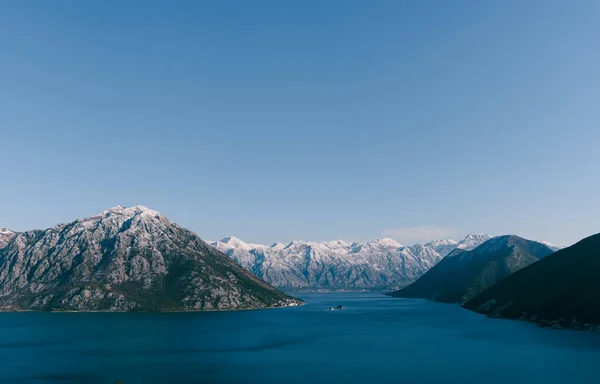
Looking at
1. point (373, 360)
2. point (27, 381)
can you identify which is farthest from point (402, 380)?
point (27, 381)

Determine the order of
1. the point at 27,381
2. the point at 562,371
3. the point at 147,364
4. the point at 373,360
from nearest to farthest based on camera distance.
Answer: the point at 27,381 → the point at 562,371 → the point at 147,364 → the point at 373,360

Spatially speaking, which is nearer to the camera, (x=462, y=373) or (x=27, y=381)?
(x=27, y=381)

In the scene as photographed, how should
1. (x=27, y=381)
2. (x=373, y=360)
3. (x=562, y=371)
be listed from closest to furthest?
(x=27, y=381) → (x=562, y=371) → (x=373, y=360)

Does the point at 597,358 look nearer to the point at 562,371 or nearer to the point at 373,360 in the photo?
the point at 562,371

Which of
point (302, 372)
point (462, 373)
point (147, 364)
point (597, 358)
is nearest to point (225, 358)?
point (147, 364)

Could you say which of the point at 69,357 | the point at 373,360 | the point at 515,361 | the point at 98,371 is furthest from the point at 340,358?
the point at 69,357

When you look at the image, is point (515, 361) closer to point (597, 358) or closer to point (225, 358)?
point (597, 358)

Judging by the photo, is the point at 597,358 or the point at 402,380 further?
the point at 597,358

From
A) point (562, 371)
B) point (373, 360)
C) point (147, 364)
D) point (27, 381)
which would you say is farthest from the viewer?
point (373, 360)
